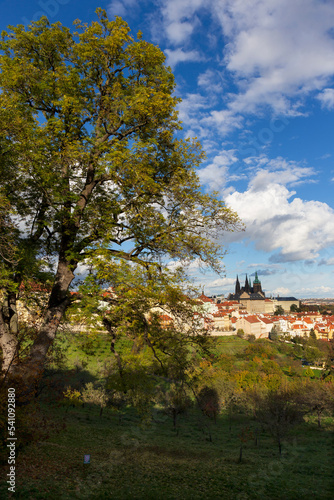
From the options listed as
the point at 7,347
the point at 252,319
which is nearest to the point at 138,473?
the point at 7,347

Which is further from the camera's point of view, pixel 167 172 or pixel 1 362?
pixel 167 172

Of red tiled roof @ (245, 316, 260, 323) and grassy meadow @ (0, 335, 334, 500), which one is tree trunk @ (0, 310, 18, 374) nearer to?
grassy meadow @ (0, 335, 334, 500)

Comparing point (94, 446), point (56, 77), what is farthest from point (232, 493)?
point (56, 77)

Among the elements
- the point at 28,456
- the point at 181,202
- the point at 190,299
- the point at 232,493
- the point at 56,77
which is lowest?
the point at 232,493

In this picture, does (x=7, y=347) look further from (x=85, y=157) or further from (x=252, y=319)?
(x=252, y=319)

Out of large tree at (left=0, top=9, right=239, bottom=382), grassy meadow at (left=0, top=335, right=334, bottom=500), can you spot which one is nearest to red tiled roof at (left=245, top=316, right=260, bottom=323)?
grassy meadow at (left=0, top=335, right=334, bottom=500)

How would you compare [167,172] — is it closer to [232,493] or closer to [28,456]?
[28,456]

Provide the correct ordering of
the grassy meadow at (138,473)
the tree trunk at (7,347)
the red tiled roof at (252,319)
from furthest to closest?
the red tiled roof at (252,319)
the tree trunk at (7,347)
the grassy meadow at (138,473)

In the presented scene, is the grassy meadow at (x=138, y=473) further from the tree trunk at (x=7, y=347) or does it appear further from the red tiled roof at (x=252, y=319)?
the red tiled roof at (x=252, y=319)

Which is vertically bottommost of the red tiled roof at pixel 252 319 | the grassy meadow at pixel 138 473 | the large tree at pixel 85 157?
the red tiled roof at pixel 252 319

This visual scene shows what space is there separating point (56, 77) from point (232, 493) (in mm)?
16319

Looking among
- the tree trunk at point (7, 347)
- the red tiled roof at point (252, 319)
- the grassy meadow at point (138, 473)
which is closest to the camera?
the grassy meadow at point (138, 473)

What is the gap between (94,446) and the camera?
14461 millimetres

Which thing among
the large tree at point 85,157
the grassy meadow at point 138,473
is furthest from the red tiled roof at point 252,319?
the large tree at point 85,157
